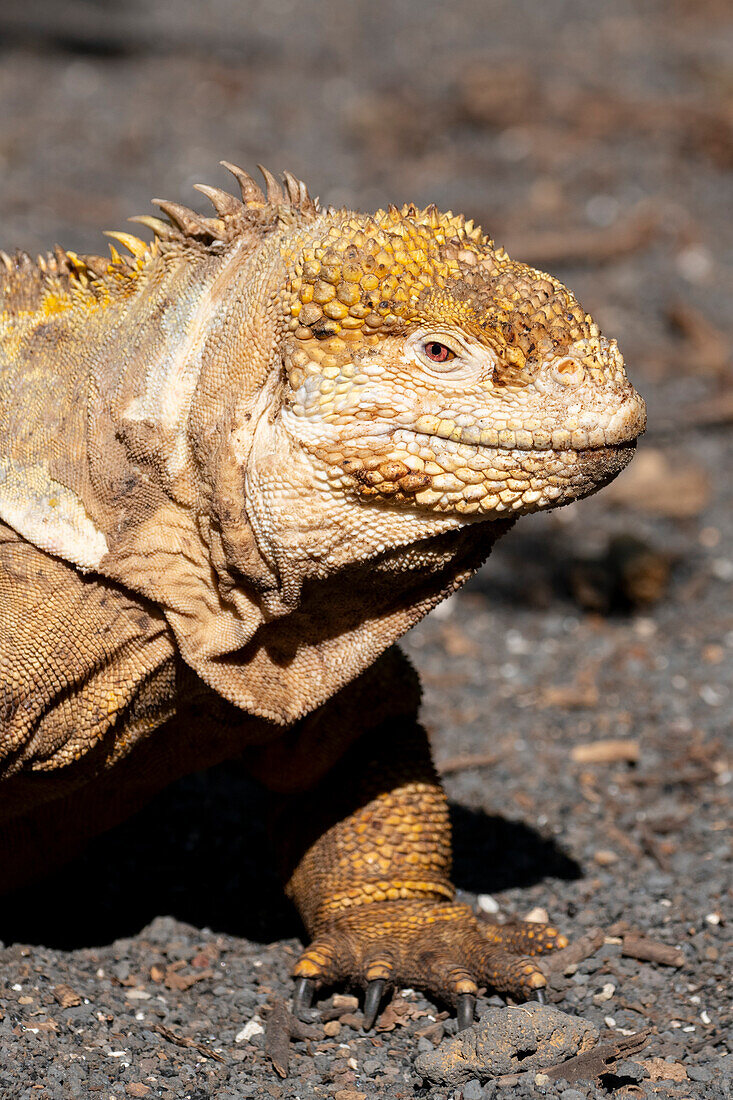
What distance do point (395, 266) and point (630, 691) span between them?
4016mm

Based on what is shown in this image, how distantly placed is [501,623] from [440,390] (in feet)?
14.3

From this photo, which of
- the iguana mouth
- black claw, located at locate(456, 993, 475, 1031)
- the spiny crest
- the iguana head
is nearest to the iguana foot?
black claw, located at locate(456, 993, 475, 1031)

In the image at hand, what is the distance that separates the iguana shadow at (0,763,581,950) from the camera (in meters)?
5.11

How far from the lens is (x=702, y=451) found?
930 cm

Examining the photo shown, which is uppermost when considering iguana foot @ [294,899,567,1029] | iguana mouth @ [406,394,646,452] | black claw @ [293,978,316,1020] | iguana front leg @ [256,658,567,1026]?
iguana mouth @ [406,394,646,452]

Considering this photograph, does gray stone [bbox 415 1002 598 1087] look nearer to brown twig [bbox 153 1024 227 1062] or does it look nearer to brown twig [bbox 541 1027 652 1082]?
brown twig [bbox 541 1027 652 1082]

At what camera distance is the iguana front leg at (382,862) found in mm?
4703

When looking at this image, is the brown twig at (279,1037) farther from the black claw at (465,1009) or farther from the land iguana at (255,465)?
the black claw at (465,1009)

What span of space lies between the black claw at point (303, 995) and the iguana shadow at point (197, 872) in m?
0.55

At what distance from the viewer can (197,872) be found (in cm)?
549

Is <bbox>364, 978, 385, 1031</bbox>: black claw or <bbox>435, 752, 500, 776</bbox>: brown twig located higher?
<bbox>435, 752, 500, 776</bbox>: brown twig

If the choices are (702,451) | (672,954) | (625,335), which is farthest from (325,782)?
(625,335)

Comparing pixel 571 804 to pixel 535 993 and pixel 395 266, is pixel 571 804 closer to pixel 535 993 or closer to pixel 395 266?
pixel 535 993

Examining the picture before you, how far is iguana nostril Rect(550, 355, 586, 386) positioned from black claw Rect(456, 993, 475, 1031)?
2.19m
